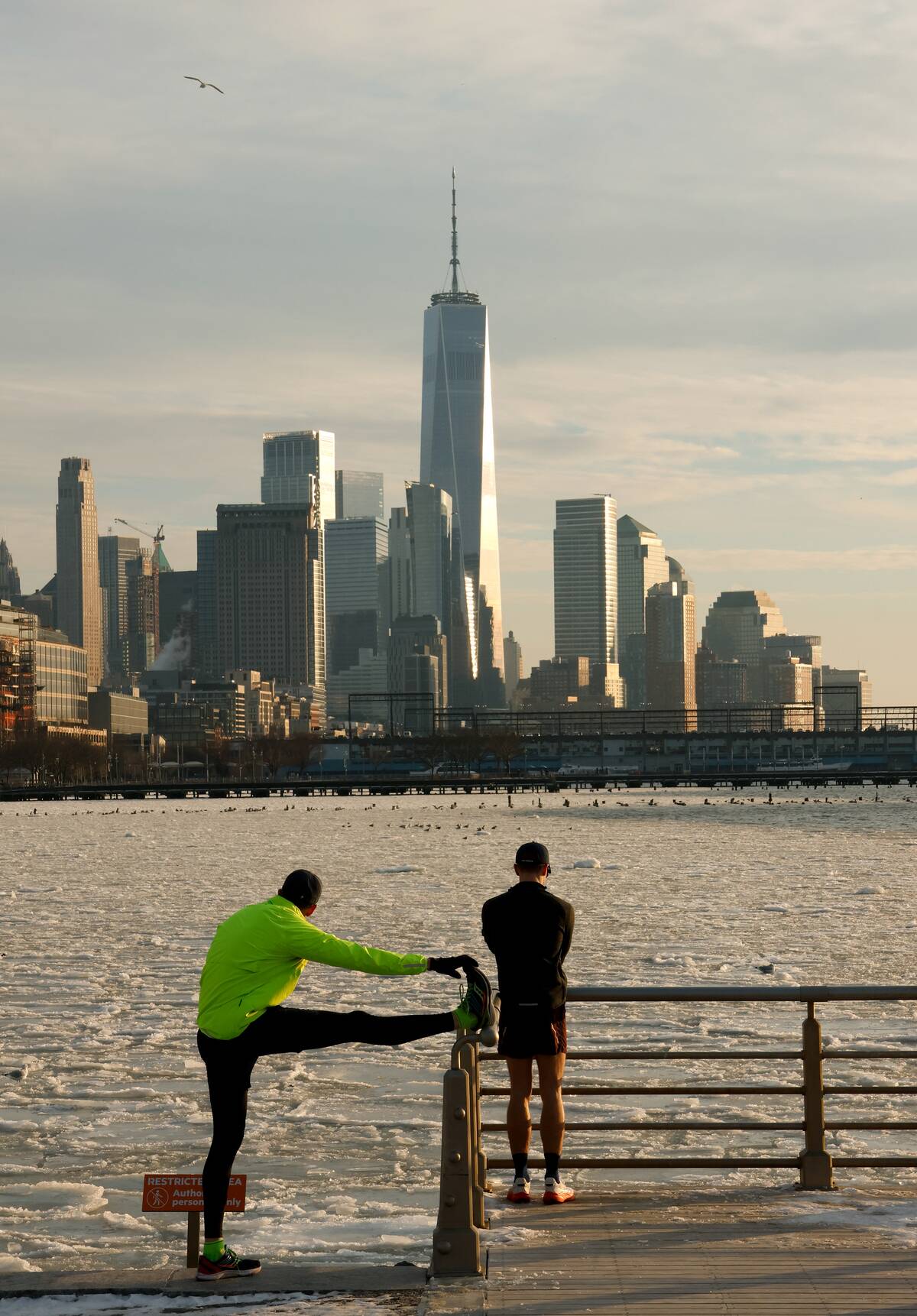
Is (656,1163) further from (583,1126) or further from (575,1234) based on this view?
(575,1234)

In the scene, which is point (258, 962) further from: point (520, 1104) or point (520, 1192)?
point (520, 1192)

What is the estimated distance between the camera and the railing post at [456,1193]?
8219 millimetres

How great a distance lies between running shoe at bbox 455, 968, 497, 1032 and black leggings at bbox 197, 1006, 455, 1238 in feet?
0.27

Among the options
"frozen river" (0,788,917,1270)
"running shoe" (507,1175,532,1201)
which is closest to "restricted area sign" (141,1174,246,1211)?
"frozen river" (0,788,917,1270)

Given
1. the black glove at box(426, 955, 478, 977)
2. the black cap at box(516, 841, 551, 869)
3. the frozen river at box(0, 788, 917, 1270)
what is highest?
the black cap at box(516, 841, 551, 869)

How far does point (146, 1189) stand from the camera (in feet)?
28.2

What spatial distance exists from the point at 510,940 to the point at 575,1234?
1718 millimetres

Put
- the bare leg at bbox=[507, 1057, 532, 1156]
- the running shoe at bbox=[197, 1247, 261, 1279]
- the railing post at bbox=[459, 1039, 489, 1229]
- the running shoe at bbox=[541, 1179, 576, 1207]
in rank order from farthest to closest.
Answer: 1. the bare leg at bbox=[507, 1057, 532, 1156]
2. the running shoe at bbox=[541, 1179, 576, 1207]
3. the railing post at bbox=[459, 1039, 489, 1229]
4. the running shoe at bbox=[197, 1247, 261, 1279]

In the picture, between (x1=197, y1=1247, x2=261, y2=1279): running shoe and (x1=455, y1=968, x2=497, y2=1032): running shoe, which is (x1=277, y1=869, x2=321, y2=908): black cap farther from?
(x1=197, y1=1247, x2=261, y2=1279): running shoe

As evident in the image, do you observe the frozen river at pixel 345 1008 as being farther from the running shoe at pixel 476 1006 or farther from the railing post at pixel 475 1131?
the running shoe at pixel 476 1006

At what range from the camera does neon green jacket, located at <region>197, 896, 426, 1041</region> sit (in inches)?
340

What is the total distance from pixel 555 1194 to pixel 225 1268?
2086 mm

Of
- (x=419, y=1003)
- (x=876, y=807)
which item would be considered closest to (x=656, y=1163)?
(x=419, y=1003)

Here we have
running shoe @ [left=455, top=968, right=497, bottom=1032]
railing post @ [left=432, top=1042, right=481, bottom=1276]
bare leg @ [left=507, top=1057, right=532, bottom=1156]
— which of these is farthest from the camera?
bare leg @ [left=507, top=1057, right=532, bottom=1156]
